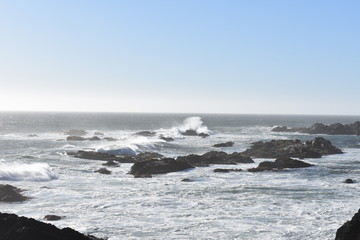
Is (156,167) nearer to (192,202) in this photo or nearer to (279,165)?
(279,165)

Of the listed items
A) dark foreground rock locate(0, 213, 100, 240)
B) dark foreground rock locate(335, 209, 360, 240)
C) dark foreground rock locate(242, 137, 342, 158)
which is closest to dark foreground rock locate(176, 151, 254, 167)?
dark foreground rock locate(242, 137, 342, 158)

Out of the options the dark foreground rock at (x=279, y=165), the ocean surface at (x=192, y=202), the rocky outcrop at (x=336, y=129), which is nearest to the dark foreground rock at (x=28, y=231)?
the ocean surface at (x=192, y=202)

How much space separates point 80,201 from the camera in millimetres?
25109

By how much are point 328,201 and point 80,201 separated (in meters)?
14.8

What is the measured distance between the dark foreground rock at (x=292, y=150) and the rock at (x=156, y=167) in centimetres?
1685

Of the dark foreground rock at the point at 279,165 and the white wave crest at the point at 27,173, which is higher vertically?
the dark foreground rock at the point at 279,165

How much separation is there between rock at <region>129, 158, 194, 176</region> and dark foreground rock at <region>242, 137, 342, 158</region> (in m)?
16.9

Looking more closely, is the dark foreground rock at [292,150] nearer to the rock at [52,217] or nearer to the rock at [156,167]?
the rock at [156,167]

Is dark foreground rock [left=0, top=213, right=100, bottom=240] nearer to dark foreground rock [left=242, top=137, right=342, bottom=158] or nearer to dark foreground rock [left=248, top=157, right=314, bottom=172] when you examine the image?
dark foreground rock [left=248, top=157, right=314, bottom=172]

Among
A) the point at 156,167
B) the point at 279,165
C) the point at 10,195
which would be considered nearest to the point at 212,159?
the point at 279,165

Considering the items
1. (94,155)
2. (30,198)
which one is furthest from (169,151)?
(30,198)

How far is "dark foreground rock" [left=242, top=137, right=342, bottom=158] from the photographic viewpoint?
2064 inches

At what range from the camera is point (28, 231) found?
1405 cm

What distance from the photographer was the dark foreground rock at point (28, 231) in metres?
14.0
